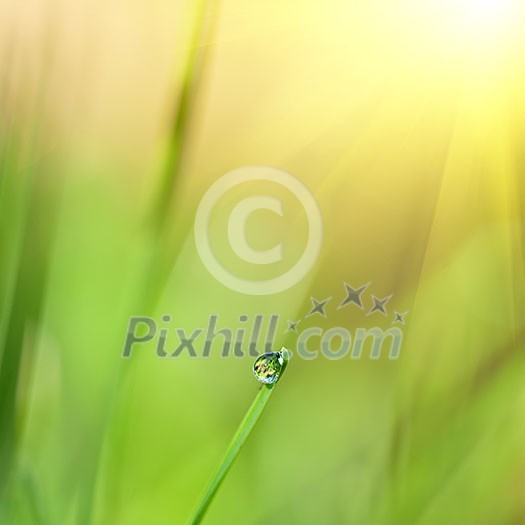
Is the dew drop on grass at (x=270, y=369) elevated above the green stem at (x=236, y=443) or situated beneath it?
elevated above

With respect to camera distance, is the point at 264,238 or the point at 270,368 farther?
the point at 264,238

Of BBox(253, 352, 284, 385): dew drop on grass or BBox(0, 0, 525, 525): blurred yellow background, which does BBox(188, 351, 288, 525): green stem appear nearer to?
BBox(253, 352, 284, 385): dew drop on grass

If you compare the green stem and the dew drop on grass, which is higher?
the dew drop on grass

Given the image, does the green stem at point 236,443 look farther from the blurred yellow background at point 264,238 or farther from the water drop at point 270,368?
the blurred yellow background at point 264,238

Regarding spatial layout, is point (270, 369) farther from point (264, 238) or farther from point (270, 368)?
point (264, 238)

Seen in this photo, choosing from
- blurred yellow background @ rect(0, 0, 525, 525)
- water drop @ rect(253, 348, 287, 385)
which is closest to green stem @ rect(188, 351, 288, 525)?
water drop @ rect(253, 348, 287, 385)

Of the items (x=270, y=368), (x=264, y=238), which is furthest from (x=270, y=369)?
(x=264, y=238)

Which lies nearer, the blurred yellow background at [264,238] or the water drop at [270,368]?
the water drop at [270,368]

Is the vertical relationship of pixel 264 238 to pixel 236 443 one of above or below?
above

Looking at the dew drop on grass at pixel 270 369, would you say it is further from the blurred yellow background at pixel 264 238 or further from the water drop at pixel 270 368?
the blurred yellow background at pixel 264 238

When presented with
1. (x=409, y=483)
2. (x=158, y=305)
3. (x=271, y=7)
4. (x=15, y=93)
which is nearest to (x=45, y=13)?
(x=15, y=93)

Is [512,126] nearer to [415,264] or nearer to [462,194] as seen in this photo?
[462,194]

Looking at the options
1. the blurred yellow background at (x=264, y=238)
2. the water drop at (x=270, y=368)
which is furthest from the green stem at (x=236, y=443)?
the blurred yellow background at (x=264, y=238)
